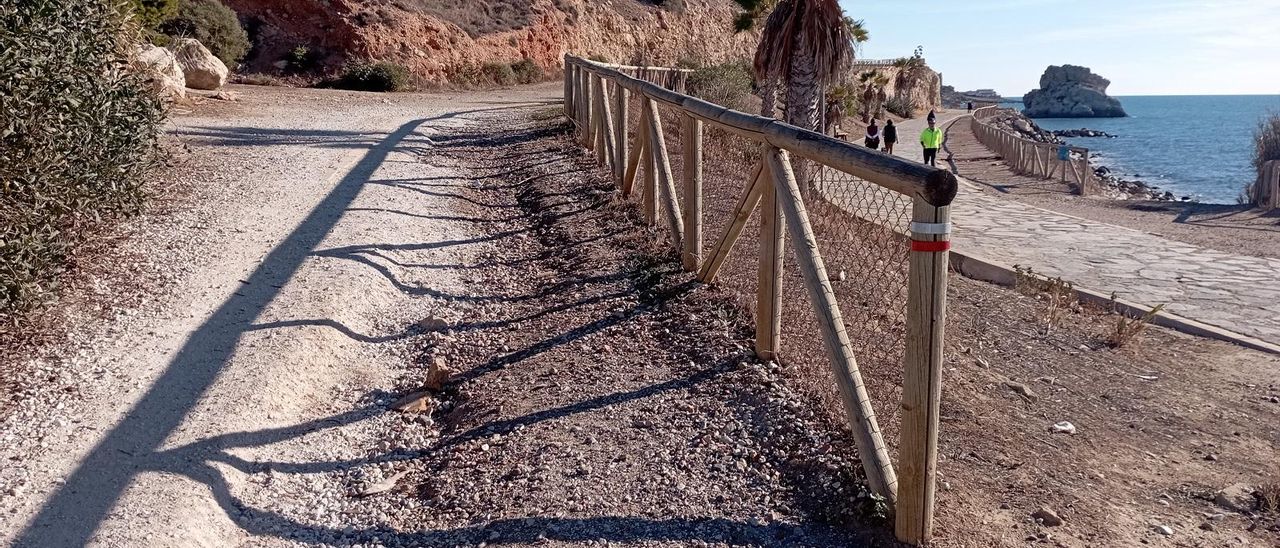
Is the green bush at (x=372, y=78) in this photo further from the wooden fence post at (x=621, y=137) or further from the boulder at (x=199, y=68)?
the wooden fence post at (x=621, y=137)

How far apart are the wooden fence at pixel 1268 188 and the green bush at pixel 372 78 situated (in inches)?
823

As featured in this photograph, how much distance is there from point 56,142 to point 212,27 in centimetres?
2073

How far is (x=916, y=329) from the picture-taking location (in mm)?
3410

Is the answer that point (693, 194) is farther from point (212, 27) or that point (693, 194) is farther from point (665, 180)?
point (212, 27)

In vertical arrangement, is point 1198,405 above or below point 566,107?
below

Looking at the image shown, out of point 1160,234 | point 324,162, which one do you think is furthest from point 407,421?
point 1160,234

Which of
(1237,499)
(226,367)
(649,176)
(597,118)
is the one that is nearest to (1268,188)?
(597,118)

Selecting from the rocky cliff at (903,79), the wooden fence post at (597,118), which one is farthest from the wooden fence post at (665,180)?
the rocky cliff at (903,79)

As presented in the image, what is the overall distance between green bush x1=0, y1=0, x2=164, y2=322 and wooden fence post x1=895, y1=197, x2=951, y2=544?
4.82 m

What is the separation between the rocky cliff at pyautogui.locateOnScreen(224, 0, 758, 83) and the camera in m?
29.2

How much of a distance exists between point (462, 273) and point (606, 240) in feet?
4.05

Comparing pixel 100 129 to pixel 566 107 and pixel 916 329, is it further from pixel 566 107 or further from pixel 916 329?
pixel 566 107

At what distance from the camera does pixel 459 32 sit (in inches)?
1283

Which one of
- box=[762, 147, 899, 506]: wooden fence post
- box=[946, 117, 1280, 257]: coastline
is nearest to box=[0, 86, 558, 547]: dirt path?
box=[762, 147, 899, 506]: wooden fence post
